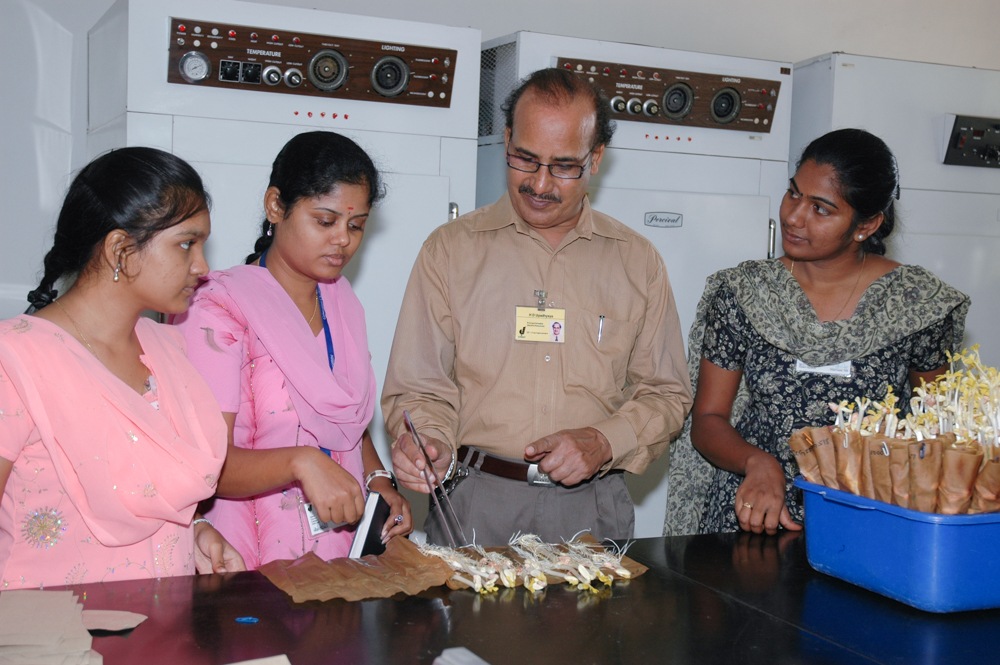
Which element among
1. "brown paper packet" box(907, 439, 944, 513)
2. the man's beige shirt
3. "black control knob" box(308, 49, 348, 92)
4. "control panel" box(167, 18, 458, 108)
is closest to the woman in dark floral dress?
the man's beige shirt

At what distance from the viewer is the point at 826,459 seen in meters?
1.54

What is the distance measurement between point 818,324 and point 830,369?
0.35 ft

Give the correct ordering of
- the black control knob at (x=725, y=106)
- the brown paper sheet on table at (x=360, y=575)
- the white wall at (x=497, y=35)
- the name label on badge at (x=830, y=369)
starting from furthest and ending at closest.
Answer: the black control knob at (x=725, y=106) → the white wall at (x=497, y=35) → the name label on badge at (x=830, y=369) → the brown paper sheet on table at (x=360, y=575)

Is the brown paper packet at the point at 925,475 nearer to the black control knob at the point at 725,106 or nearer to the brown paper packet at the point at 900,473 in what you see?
the brown paper packet at the point at 900,473

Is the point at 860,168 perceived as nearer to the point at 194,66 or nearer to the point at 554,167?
the point at 554,167

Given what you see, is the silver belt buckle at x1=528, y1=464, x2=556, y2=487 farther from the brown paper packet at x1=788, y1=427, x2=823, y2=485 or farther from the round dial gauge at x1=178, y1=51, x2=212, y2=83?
the round dial gauge at x1=178, y1=51, x2=212, y2=83

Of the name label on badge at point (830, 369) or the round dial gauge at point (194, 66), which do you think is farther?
the round dial gauge at point (194, 66)

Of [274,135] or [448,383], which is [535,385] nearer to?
[448,383]

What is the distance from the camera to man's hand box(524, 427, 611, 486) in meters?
1.77

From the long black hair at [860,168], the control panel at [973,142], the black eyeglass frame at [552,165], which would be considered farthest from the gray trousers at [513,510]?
the control panel at [973,142]

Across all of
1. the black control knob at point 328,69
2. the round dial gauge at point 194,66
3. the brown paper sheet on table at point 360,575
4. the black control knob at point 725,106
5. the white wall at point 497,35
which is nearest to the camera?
the brown paper sheet on table at point 360,575

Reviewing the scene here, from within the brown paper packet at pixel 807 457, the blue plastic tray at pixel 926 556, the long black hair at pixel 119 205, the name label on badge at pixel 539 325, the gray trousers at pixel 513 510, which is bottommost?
the gray trousers at pixel 513 510

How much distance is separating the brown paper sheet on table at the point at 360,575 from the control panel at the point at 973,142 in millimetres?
2560

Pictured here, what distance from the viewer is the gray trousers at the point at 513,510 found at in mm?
1933
